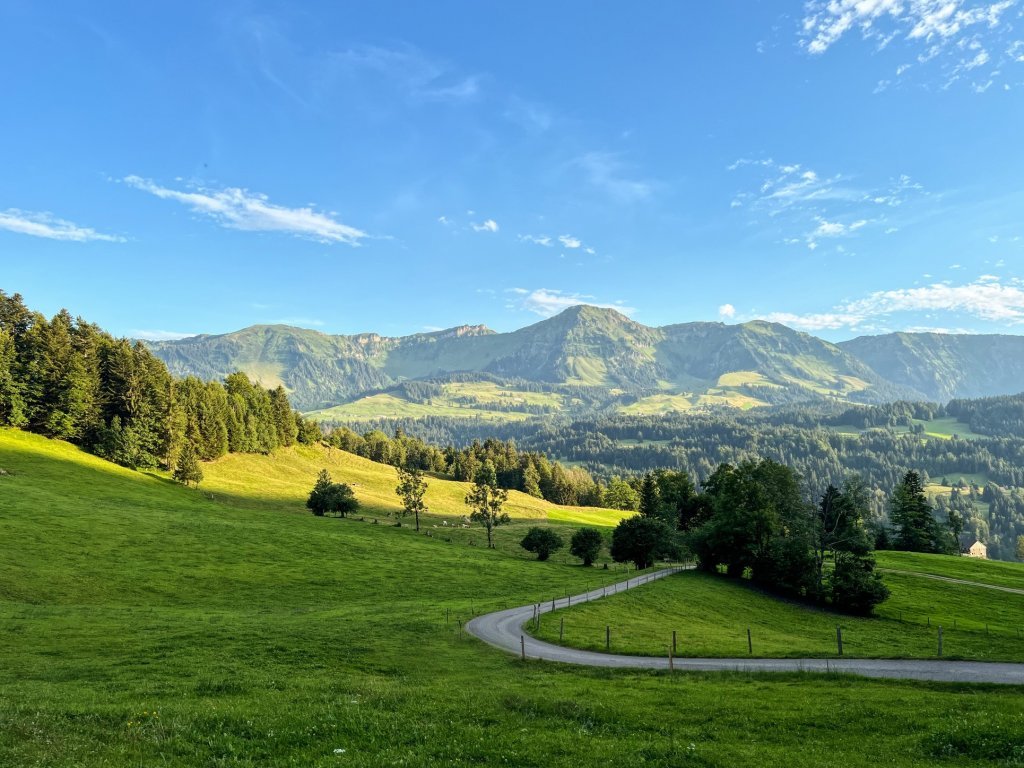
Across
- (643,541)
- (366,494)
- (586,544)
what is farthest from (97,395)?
(643,541)

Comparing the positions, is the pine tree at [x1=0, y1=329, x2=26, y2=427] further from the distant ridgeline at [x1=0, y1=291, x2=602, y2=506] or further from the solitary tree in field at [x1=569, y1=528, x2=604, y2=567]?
the solitary tree in field at [x1=569, y1=528, x2=604, y2=567]

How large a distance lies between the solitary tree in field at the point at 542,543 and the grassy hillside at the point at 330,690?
3492cm

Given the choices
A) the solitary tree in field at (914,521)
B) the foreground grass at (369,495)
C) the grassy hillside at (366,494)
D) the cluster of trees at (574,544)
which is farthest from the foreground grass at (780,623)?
the solitary tree in field at (914,521)

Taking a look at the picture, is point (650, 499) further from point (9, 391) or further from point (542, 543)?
point (9, 391)

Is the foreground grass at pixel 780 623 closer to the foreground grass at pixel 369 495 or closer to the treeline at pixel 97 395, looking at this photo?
the foreground grass at pixel 369 495

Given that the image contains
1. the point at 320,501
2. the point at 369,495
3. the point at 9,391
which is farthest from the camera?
the point at 369,495

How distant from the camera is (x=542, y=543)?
100812 millimetres

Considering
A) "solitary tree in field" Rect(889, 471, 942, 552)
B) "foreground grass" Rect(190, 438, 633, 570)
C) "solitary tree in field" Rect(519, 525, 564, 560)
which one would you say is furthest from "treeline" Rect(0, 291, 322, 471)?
"solitary tree in field" Rect(889, 471, 942, 552)

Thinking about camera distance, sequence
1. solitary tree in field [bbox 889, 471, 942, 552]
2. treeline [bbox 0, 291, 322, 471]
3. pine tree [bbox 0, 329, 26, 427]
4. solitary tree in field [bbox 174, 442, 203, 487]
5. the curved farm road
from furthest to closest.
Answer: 1. solitary tree in field [bbox 889, 471, 942, 552]
2. solitary tree in field [bbox 174, 442, 203, 487]
3. treeline [bbox 0, 291, 322, 471]
4. pine tree [bbox 0, 329, 26, 427]
5. the curved farm road

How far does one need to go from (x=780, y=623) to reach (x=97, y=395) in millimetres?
129154

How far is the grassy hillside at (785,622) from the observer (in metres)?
40.2

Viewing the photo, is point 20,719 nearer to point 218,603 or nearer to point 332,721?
point 332,721

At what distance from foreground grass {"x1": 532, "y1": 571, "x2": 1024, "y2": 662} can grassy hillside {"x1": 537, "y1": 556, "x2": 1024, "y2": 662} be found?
91mm

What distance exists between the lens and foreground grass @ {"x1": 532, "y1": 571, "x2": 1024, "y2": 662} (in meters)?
40.0
